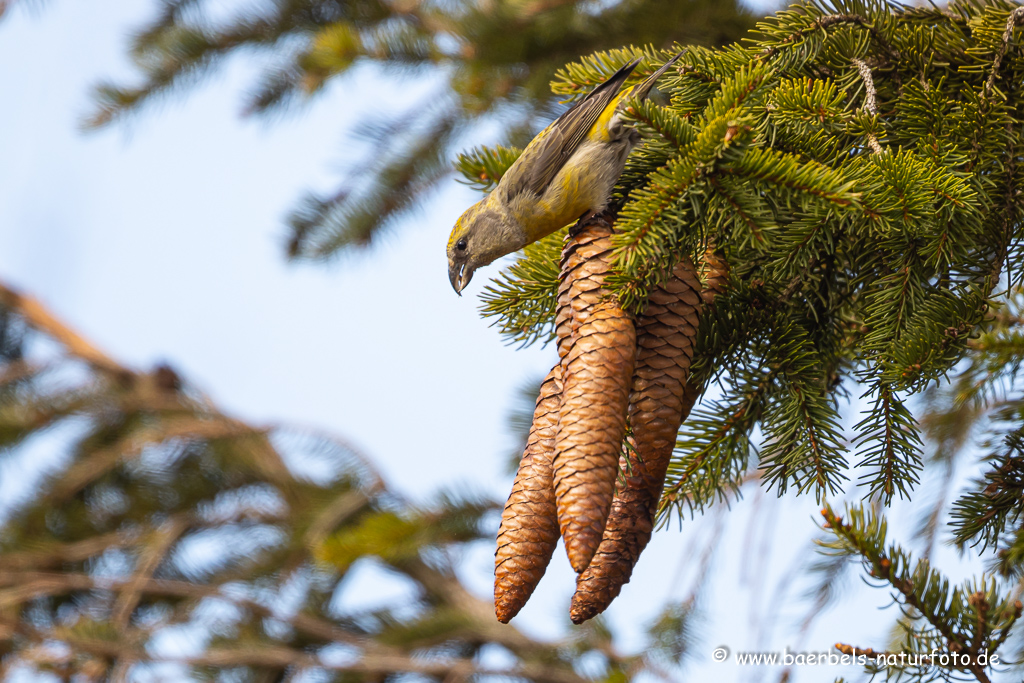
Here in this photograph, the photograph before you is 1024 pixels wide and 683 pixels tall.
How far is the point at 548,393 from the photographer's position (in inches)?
57.6

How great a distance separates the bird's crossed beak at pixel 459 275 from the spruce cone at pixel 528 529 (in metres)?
0.97

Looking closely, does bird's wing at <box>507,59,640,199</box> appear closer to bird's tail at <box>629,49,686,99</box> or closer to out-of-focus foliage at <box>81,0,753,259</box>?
bird's tail at <box>629,49,686,99</box>

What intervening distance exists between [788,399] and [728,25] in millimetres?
2106

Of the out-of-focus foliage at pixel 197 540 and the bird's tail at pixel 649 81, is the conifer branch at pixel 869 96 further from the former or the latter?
the out-of-focus foliage at pixel 197 540

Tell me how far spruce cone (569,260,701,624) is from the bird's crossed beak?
1033 millimetres

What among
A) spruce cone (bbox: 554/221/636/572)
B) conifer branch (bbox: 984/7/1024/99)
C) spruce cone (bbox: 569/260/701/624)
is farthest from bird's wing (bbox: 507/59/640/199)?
conifer branch (bbox: 984/7/1024/99)

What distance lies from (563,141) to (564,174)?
0.17 metres

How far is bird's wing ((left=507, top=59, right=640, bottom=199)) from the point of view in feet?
5.93

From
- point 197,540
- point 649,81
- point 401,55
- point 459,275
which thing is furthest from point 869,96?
point 197,540

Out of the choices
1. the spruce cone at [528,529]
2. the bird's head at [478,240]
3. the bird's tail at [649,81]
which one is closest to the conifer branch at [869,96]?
the bird's tail at [649,81]

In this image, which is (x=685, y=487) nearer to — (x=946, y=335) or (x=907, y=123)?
(x=946, y=335)

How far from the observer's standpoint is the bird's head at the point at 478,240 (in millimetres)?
2027

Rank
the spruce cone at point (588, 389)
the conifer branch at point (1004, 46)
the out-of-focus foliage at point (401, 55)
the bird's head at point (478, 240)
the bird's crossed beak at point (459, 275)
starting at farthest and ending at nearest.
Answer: the out-of-focus foliage at point (401, 55) < the bird's crossed beak at point (459, 275) < the bird's head at point (478, 240) < the conifer branch at point (1004, 46) < the spruce cone at point (588, 389)

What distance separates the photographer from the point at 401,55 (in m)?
3.48
